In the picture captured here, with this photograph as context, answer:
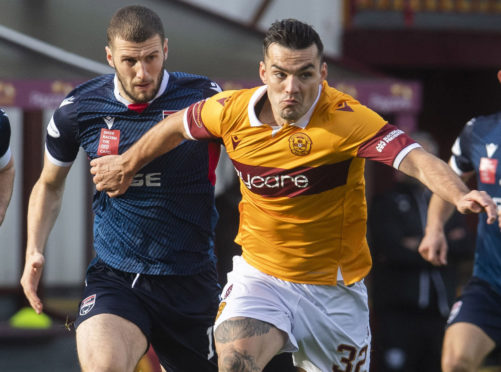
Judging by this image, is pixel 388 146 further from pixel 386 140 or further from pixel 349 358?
pixel 349 358

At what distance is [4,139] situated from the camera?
5398 mm

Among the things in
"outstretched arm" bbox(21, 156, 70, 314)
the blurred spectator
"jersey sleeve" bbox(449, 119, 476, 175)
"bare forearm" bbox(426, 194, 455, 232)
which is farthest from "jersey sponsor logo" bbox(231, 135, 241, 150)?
the blurred spectator

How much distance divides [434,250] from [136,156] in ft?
6.29

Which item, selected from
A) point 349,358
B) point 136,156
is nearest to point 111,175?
point 136,156

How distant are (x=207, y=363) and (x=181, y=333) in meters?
0.23

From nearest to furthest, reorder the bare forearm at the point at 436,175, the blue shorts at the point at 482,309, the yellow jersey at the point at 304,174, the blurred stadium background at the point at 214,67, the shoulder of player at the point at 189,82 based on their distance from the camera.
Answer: the bare forearm at the point at 436,175 → the yellow jersey at the point at 304,174 → the shoulder of player at the point at 189,82 → the blue shorts at the point at 482,309 → the blurred stadium background at the point at 214,67

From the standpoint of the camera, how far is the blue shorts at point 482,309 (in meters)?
5.95

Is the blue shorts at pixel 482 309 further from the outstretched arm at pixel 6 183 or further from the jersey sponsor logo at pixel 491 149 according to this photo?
the outstretched arm at pixel 6 183

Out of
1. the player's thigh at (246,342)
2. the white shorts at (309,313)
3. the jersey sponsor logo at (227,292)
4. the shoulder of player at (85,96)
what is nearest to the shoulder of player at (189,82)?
the shoulder of player at (85,96)

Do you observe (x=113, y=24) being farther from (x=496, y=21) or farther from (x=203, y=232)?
(x=496, y=21)

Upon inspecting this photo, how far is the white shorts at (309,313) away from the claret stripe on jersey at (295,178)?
1.53 feet

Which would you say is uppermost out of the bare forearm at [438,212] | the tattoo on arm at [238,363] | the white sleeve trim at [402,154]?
the white sleeve trim at [402,154]

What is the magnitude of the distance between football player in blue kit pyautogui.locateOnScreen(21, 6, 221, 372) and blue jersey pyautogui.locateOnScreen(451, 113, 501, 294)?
1.76 metres

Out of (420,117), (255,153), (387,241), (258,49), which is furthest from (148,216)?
(420,117)
